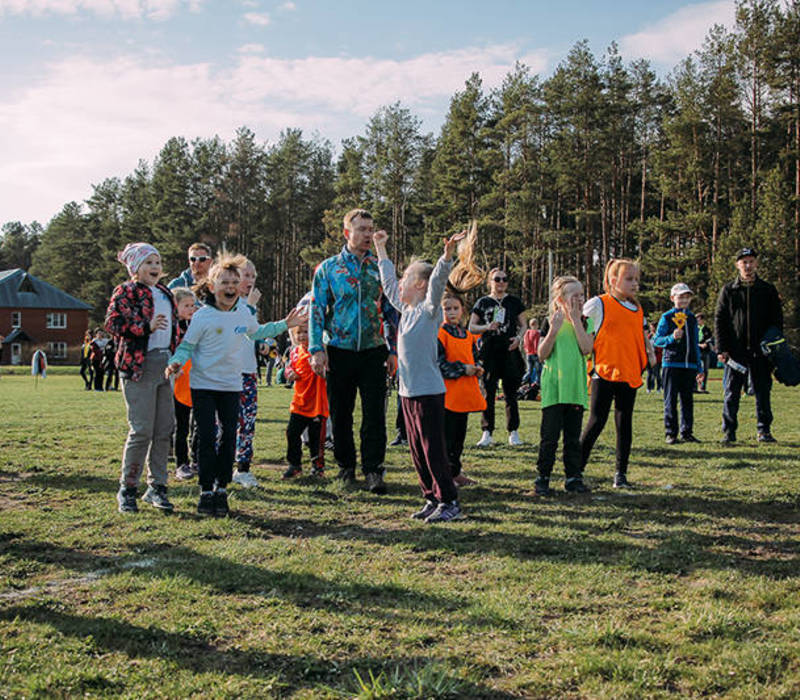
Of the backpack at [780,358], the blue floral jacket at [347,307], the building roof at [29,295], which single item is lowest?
the backpack at [780,358]

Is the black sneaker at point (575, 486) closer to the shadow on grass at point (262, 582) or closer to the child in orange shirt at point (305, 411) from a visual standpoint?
the child in orange shirt at point (305, 411)

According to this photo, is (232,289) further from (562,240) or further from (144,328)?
(562,240)

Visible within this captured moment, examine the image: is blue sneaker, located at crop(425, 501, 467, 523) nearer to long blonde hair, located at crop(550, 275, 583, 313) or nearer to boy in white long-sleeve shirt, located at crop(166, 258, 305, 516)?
boy in white long-sleeve shirt, located at crop(166, 258, 305, 516)

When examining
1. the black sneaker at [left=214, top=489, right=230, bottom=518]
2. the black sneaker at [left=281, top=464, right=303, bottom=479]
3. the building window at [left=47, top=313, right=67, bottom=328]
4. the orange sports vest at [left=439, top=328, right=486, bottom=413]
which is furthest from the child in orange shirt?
the building window at [left=47, top=313, right=67, bottom=328]

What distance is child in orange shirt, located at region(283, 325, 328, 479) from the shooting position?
709 centimetres

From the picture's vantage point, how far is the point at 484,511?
552 centimetres

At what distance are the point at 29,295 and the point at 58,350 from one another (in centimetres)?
600

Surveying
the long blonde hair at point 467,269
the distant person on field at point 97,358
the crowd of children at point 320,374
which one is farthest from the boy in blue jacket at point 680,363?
the distant person on field at point 97,358

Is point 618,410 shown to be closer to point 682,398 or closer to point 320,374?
point 320,374

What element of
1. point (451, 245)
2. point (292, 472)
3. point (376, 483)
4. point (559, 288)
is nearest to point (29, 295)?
point (292, 472)

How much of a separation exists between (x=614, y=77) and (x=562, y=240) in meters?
10.2

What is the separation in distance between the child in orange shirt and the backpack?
18.3 feet

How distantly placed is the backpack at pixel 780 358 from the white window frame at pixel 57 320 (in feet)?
224

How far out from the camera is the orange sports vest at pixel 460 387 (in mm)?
6543
